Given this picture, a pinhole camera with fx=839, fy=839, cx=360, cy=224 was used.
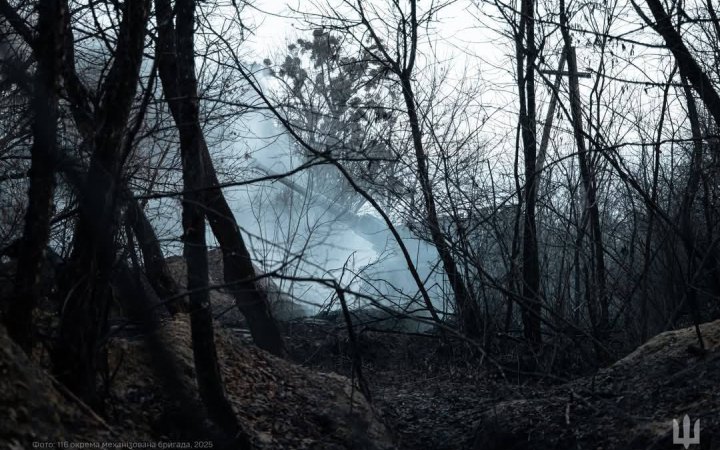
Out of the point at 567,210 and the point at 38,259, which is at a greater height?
the point at 567,210

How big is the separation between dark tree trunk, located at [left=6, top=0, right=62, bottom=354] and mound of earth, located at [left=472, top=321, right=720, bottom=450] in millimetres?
2592

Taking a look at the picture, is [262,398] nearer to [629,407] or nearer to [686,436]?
[629,407]

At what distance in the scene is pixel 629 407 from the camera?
560 cm

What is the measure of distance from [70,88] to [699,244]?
7.01m

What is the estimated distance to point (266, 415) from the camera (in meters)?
5.31

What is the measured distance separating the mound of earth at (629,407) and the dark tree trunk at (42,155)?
8.51 feet

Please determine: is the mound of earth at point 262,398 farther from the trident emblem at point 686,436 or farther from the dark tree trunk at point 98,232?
the trident emblem at point 686,436

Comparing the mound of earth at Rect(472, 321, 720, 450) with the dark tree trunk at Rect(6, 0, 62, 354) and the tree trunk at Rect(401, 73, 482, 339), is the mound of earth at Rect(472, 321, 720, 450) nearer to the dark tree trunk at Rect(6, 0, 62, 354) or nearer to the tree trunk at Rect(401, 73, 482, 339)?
the dark tree trunk at Rect(6, 0, 62, 354)

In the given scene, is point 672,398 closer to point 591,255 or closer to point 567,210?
point 591,255

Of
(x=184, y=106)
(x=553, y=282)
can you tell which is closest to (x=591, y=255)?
(x=553, y=282)

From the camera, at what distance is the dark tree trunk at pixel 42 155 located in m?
3.71

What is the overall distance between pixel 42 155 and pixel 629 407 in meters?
4.02

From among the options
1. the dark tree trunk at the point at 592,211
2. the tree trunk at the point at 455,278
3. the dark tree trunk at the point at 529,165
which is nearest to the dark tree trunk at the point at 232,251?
the tree trunk at the point at 455,278

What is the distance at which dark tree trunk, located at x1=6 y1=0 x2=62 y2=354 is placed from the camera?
12.2 feet
